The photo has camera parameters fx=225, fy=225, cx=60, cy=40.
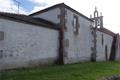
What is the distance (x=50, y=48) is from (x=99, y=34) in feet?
43.9

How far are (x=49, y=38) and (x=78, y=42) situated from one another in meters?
5.64

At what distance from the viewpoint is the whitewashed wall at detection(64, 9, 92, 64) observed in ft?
69.1

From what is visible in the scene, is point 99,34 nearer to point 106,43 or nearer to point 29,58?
point 106,43

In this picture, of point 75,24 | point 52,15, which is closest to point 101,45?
point 75,24

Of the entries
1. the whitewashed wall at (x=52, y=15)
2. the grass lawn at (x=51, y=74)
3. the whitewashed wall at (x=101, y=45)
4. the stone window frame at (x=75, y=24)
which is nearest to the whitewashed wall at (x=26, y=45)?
the grass lawn at (x=51, y=74)

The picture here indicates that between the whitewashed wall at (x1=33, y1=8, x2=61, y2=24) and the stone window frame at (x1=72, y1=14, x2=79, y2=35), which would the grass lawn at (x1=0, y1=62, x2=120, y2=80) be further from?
the stone window frame at (x1=72, y1=14, x2=79, y2=35)

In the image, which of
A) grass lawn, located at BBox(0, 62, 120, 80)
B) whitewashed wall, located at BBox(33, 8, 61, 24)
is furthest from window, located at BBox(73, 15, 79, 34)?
grass lawn, located at BBox(0, 62, 120, 80)

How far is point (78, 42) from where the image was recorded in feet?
76.5

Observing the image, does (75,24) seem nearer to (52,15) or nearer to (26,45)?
(52,15)

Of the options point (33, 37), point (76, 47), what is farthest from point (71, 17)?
point (33, 37)

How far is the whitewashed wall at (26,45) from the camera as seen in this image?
13.5 meters

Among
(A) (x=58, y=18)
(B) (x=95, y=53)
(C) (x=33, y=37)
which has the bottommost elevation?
(B) (x=95, y=53)

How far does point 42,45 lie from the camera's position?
57.1 feet

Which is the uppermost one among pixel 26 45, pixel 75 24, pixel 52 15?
pixel 52 15
